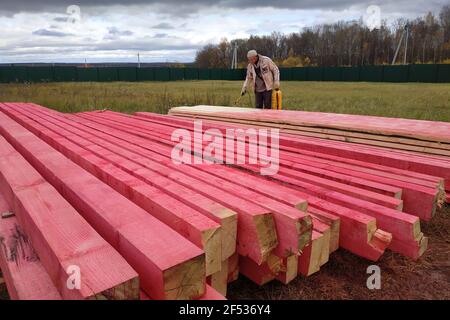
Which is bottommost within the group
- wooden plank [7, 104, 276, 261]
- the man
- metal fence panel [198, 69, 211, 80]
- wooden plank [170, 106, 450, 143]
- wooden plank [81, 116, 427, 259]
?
wooden plank [81, 116, 427, 259]

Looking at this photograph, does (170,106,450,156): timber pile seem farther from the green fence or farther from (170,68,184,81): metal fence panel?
(170,68,184,81): metal fence panel

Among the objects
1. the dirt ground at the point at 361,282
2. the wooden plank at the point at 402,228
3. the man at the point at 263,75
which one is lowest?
the dirt ground at the point at 361,282

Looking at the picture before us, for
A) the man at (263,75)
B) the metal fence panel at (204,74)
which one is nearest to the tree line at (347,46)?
the metal fence panel at (204,74)

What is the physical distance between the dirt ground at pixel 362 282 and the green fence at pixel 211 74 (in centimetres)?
4256

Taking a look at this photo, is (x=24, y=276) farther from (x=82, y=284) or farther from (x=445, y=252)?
(x=445, y=252)

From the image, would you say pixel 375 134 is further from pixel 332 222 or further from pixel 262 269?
pixel 262 269

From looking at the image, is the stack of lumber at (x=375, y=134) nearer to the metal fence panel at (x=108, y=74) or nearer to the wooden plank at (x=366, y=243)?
the wooden plank at (x=366, y=243)

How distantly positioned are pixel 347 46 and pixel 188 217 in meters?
83.3

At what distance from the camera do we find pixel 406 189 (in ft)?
9.97

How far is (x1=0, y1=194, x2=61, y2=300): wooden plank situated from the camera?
1.74m

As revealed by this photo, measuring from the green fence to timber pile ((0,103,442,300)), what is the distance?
41549 millimetres

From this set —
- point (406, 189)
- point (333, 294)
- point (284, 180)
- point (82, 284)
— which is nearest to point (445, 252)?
point (406, 189)

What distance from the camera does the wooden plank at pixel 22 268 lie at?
1.74 m

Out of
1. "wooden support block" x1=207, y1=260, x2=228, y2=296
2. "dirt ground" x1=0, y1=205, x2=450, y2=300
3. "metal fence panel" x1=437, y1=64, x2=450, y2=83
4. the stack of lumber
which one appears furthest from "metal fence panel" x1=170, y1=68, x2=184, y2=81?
"wooden support block" x1=207, y1=260, x2=228, y2=296
